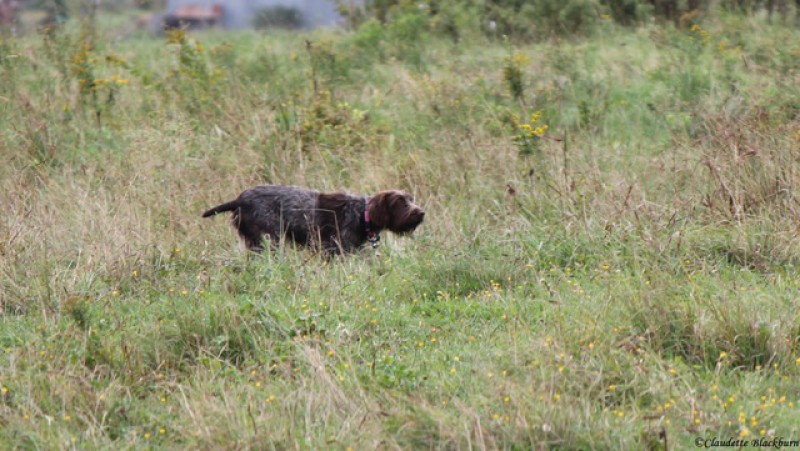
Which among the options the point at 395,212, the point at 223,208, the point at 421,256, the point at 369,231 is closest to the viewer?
the point at 421,256

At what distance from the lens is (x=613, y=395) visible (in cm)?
536

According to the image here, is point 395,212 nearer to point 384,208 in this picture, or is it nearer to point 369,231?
point 384,208

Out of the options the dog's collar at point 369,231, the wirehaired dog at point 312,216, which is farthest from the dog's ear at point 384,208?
the dog's collar at point 369,231

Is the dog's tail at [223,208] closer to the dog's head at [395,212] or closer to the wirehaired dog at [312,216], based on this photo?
the wirehaired dog at [312,216]

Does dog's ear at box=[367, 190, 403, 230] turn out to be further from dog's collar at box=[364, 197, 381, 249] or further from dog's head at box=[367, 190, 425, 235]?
dog's collar at box=[364, 197, 381, 249]

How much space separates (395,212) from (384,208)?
3.6 inches

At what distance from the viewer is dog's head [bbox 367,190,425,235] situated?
27.1ft

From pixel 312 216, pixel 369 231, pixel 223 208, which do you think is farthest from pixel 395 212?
pixel 223 208

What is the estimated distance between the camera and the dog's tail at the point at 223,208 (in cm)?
845


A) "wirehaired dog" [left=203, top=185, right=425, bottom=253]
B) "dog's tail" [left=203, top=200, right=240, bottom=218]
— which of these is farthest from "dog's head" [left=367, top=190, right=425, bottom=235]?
"dog's tail" [left=203, top=200, right=240, bottom=218]

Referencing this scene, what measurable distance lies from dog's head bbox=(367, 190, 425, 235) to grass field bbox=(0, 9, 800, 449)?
14cm

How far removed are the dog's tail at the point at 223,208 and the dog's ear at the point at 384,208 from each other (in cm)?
110

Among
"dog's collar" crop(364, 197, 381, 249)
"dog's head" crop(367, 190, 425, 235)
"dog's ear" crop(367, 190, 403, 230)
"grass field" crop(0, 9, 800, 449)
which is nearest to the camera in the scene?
"grass field" crop(0, 9, 800, 449)

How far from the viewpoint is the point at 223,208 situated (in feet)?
28.0
